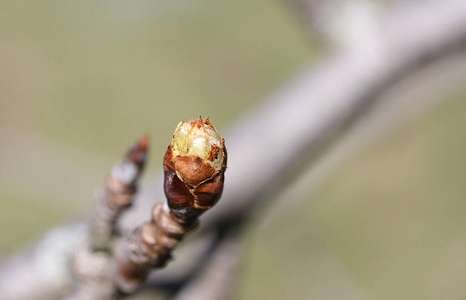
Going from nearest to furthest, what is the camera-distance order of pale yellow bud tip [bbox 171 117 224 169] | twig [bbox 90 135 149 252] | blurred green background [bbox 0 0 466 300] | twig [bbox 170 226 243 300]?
pale yellow bud tip [bbox 171 117 224 169] → twig [bbox 90 135 149 252] → twig [bbox 170 226 243 300] → blurred green background [bbox 0 0 466 300]

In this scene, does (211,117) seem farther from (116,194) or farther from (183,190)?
(183,190)

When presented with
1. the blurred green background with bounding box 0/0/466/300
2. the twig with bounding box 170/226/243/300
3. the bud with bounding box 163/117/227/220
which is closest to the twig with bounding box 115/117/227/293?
the bud with bounding box 163/117/227/220

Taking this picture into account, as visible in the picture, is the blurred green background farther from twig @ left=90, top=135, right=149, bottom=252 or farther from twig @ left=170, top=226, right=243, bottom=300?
twig @ left=90, top=135, right=149, bottom=252

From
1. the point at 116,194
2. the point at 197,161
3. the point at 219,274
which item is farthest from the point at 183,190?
the point at 219,274

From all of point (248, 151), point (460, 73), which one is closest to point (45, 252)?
point (248, 151)

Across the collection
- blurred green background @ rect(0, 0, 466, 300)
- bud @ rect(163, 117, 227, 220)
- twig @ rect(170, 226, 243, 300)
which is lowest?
bud @ rect(163, 117, 227, 220)

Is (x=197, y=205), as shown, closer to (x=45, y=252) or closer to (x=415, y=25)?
(x=45, y=252)
